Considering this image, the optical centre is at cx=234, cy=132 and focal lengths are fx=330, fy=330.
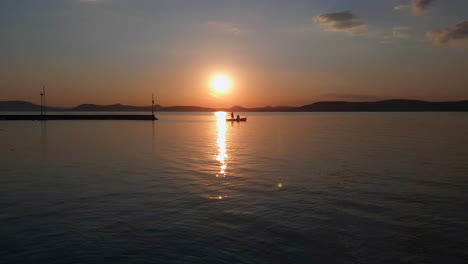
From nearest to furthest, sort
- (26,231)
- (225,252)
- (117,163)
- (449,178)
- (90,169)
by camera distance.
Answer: (225,252)
(26,231)
(449,178)
(90,169)
(117,163)

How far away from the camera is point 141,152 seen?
3853cm

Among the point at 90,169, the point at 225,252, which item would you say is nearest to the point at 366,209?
the point at 225,252

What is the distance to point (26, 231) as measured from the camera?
12.4 m

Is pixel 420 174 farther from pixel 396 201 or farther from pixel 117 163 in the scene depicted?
pixel 117 163

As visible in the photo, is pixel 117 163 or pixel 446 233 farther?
pixel 117 163

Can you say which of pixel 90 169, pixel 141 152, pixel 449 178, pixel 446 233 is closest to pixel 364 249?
pixel 446 233

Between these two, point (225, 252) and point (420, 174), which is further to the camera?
point (420, 174)

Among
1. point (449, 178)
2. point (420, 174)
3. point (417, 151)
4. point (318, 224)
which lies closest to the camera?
point (318, 224)

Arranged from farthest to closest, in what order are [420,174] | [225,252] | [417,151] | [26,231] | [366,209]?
[417,151] → [420,174] → [366,209] → [26,231] → [225,252]

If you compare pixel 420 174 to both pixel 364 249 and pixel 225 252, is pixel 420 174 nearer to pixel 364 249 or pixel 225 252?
pixel 364 249

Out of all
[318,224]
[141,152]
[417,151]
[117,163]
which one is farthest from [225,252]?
[417,151]

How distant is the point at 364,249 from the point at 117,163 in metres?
24.1

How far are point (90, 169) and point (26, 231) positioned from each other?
14712mm

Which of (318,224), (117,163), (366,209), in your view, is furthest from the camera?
(117,163)
